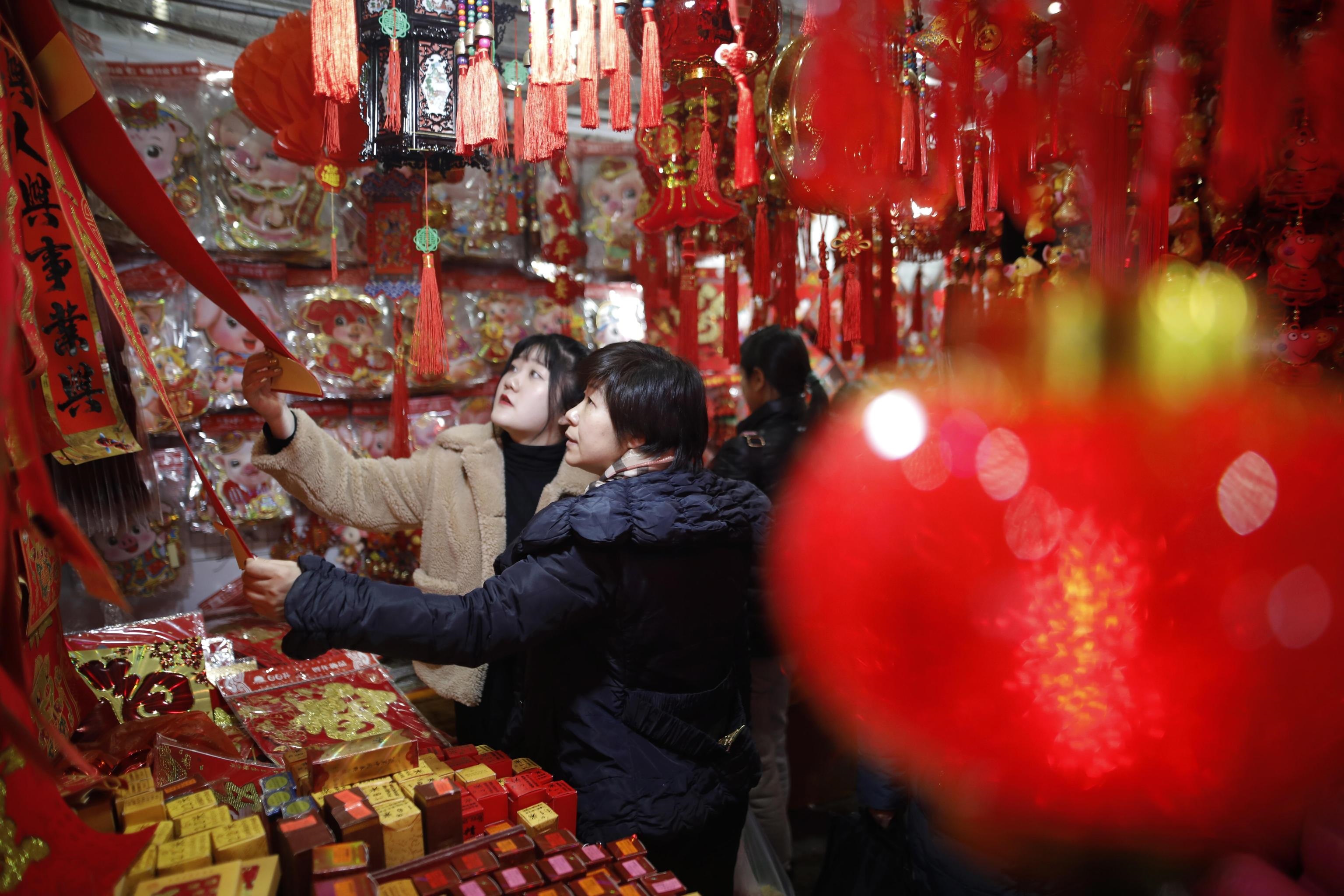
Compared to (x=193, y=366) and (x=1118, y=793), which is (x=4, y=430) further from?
(x=1118, y=793)

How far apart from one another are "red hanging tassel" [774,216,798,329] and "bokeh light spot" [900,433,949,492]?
0.58 metres

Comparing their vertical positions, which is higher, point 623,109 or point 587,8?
point 587,8

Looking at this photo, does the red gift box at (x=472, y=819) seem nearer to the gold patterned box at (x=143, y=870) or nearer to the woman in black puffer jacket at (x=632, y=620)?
the woman in black puffer jacket at (x=632, y=620)

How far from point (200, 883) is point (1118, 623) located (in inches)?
59.1

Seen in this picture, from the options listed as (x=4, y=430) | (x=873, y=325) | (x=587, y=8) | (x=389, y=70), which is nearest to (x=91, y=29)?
(x=389, y=70)

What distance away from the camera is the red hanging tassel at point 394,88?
4.70 feet

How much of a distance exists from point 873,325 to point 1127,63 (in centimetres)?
98

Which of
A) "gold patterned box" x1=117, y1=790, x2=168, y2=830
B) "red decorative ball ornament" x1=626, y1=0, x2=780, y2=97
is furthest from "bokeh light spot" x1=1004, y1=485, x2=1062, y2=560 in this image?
"gold patterned box" x1=117, y1=790, x2=168, y2=830

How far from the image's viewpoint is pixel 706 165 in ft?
5.69

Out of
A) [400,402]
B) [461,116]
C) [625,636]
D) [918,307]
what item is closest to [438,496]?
[400,402]

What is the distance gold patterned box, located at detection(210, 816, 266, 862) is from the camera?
2.99 feet

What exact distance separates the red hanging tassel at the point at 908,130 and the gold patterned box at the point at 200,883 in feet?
5.24

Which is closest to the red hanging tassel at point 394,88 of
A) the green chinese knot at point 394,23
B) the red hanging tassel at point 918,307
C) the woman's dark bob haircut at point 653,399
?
the green chinese knot at point 394,23

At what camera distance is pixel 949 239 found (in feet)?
8.13
